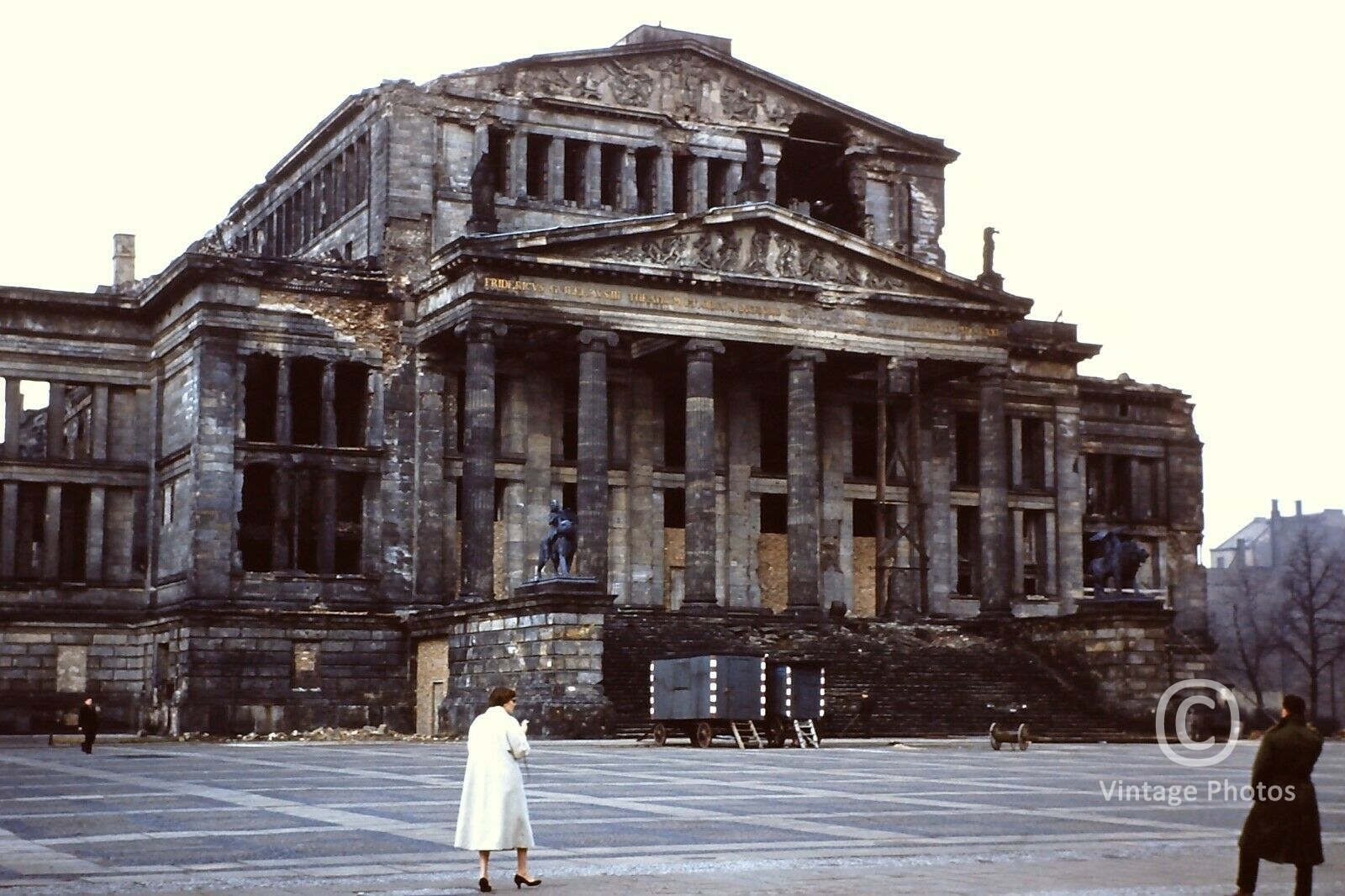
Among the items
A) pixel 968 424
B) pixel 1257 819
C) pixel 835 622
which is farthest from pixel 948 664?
pixel 1257 819

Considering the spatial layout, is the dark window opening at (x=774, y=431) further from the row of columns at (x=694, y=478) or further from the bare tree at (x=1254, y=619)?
the bare tree at (x=1254, y=619)

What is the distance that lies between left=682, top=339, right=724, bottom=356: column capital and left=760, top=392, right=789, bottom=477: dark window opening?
7.21 metres

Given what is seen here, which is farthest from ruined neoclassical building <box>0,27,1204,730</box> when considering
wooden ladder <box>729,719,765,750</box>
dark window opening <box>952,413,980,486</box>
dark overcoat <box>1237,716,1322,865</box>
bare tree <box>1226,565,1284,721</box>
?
dark overcoat <box>1237,716,1322,865</box>

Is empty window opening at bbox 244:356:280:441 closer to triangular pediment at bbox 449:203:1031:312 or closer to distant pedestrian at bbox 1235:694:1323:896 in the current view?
triangular pediment at bbox 449:203:1031:312

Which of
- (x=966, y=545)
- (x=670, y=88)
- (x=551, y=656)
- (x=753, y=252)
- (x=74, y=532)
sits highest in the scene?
(x=670, y=88)

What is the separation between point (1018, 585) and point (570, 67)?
25530 mm

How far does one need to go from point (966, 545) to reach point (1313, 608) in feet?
62.7

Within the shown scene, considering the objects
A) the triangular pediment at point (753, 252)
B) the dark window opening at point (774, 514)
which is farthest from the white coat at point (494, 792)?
the dark window opening at point (774, 514)

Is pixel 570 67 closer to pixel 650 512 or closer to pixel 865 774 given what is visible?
pixel 650 512

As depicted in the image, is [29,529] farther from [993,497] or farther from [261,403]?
[993,497]

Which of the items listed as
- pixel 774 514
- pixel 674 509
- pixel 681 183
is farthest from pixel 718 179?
pixel 774 514

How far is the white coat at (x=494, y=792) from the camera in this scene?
56.0 ft

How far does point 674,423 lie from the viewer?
69688mm

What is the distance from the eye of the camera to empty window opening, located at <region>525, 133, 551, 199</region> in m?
68.3
